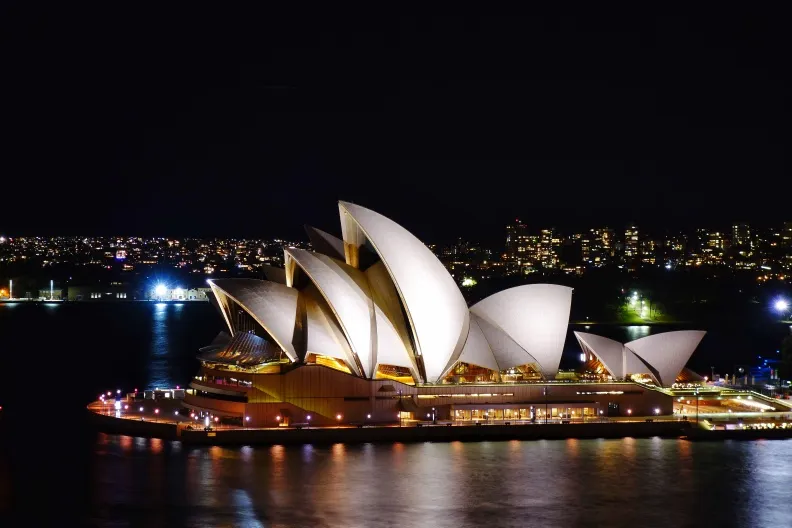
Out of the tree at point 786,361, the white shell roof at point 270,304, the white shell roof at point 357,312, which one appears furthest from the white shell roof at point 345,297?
the tree at point 786,361

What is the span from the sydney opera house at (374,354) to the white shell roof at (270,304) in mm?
35

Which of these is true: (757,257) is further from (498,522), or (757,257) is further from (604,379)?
(498,522)

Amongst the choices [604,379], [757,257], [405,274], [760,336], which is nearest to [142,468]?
[405,274]

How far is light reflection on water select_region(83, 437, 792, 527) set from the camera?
1077 inches

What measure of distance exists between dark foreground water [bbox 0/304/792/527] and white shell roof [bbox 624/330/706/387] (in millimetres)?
5595

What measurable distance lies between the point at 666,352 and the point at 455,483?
15.5 m

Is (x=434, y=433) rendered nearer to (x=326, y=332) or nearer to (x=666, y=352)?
(x=326, y=332)

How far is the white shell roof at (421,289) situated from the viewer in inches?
1499

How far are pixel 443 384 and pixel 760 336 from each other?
64451 mm

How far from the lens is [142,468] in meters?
32.3

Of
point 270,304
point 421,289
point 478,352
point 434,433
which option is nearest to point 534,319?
point 478,352

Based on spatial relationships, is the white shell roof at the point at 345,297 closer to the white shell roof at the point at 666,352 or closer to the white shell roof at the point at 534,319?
the white shell roof at the point at 534,319

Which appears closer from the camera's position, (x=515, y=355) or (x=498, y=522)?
(x=498, y=522)

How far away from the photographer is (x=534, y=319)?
136 feet
